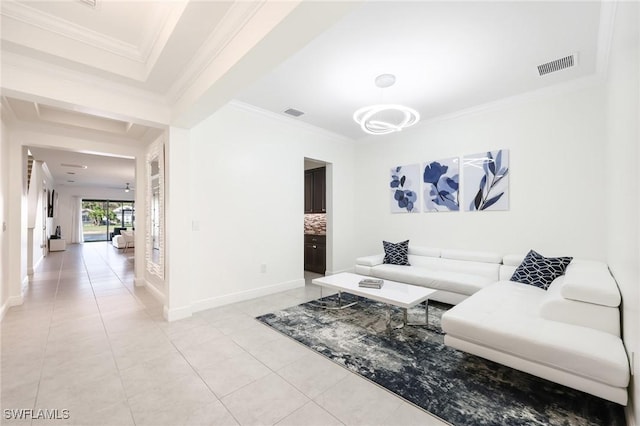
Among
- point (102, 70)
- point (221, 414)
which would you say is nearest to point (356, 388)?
point (221, 414)

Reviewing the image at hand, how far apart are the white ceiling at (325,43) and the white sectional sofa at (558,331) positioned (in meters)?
2.25

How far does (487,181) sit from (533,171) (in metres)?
0.56

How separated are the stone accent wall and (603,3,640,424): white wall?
4.35 metres

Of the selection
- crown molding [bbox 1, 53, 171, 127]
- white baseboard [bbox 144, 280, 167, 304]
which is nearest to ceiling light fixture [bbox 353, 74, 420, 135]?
crown molding [bbox 1, 53, 171, 127]

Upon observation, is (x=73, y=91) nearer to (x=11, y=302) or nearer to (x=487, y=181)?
(x=11, y=302)

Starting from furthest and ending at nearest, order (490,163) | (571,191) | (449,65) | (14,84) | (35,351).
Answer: (490,163)
(571,191)
(449,65)
(35,351)
(14,84)

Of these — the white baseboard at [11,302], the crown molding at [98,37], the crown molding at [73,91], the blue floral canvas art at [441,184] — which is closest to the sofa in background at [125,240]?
the white baseboard at [11,302]

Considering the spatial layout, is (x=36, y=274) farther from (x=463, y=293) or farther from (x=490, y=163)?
(x=490, y=163)

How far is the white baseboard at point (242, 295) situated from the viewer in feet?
12.0

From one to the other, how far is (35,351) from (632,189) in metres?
4.94

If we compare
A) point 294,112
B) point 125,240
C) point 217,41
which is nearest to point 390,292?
point 217,41

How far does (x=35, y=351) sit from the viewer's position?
2.53 metres

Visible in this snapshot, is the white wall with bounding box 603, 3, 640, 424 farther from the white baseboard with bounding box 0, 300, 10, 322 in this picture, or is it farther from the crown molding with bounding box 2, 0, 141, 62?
the white baseboard with bounding box 0, 300, 10, 322

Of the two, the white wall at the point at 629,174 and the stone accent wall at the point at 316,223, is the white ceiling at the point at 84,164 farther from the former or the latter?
the white wall at the point at 629,174
